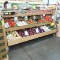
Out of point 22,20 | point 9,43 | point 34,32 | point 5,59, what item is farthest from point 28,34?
point 5,59

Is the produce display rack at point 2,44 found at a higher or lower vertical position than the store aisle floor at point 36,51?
higher

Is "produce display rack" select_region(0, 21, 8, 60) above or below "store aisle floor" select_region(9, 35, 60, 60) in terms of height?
above

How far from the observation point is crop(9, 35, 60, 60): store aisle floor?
8.95 ft

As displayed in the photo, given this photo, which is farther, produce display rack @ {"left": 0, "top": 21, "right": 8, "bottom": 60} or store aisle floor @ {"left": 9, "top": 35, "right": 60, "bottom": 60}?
store aisle floor @ {"left": 9, "top": 35, "right": 60, "bottom": 60}

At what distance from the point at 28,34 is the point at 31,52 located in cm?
71

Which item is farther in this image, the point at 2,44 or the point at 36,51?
the point at 36,51

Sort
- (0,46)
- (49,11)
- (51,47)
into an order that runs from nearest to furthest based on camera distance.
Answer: (0,46) < (51,47) < (49,11)

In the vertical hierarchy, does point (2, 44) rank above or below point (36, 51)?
above

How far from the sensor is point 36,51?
9.98ft

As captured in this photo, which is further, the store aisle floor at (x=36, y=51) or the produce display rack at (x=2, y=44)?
the store aisle floor at (x=36, y=51)

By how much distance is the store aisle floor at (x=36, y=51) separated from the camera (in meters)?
2.73

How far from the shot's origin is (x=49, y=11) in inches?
163

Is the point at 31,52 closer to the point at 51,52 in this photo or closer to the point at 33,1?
the point at 51,52

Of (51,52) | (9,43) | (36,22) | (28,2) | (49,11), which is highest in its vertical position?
(28,2)
